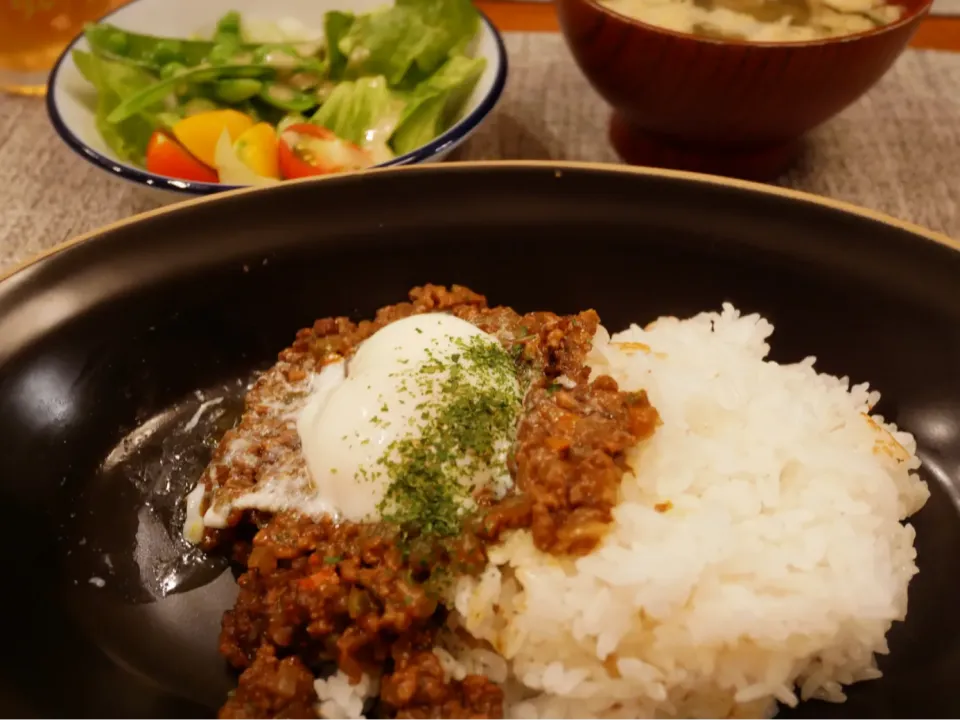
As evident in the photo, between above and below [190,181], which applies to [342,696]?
below

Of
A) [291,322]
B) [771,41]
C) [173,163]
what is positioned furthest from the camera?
[173,163]

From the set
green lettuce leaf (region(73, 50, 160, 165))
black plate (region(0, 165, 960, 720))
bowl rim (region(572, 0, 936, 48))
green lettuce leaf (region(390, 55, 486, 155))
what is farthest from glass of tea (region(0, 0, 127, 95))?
bowl rim (region(572, 0, 936, 48))

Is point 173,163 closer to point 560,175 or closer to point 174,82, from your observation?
point 174,82

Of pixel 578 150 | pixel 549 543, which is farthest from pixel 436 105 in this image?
pixel 549 543

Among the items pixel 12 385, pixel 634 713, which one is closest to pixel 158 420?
pixel 12 385

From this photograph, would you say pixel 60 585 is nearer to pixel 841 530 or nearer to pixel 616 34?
pixel 841 530

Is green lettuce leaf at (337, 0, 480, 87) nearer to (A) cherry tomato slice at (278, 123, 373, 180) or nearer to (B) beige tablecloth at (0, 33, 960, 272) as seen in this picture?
(B) beige tablecloth at (0, 33, 960, 272)
